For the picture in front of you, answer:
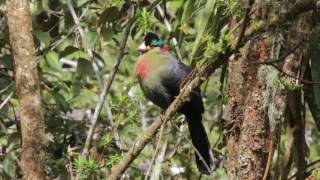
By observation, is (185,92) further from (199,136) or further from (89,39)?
(199,136)

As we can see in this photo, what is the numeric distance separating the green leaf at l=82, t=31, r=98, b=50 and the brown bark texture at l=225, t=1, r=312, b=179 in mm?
645

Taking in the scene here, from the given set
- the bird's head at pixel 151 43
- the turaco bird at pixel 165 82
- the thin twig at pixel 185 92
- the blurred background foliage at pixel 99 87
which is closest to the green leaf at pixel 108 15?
the blurred background foliage at pixel 99 87

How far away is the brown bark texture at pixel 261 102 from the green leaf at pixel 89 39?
645 mm

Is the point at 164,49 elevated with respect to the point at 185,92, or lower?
elevated

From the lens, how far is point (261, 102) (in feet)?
7.62

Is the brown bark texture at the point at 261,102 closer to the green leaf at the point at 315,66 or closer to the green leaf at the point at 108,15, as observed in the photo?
the green leaf at the point at 315,66

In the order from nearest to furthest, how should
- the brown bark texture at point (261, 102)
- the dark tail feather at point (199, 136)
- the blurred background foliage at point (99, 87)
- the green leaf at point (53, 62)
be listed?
the brown bark texture at point (261, 102)
the blurred background foliage at point (99, 87)
the dark tail feather at point (199, 136)
the green leaf at point (53, 62)

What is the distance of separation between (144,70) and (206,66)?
159 cm

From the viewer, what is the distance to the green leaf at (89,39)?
2799 mm

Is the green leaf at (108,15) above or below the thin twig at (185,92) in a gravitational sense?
above

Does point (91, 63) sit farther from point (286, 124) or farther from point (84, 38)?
point (286, 124)

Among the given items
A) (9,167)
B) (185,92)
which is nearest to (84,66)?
(9,167)

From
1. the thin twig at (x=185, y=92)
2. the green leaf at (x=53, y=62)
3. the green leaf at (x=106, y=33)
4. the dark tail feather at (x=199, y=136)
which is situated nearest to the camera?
the thin twig at (x=185, y=92)

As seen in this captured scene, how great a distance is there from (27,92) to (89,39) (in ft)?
2.17
